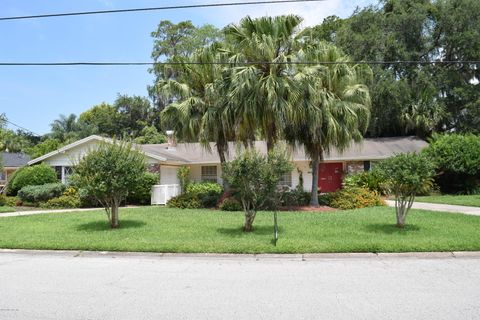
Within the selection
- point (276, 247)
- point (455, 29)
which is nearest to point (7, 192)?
point (276, 247)

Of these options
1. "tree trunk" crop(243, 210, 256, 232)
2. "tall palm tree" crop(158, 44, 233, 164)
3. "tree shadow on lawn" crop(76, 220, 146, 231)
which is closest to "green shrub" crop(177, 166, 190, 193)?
"tall palm tree" crop(158, 44, 233, 164)

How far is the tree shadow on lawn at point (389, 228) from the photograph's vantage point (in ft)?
39.1

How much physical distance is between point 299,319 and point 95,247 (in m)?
6.88

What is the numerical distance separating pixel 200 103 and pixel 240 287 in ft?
46.2

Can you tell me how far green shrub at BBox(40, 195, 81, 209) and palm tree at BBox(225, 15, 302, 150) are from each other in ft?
30.3

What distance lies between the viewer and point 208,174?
1114 inches

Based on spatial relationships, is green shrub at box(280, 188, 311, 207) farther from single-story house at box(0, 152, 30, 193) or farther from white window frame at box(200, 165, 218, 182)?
single-story house at box(0, 152, 30, 193)

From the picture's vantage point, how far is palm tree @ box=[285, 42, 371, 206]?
1764 centimetres

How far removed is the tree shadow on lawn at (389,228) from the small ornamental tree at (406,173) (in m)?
0.58

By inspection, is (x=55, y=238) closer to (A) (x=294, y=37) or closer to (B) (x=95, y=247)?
(B) (x=95, y=247)

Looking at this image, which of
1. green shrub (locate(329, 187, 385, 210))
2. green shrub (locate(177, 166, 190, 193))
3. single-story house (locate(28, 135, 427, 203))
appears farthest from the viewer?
single-story house (locate(28, 135, 427, 203))

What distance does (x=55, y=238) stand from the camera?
11781 millimetres

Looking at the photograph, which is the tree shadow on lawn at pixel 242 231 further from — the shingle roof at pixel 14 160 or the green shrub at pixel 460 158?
the shingle roof at pixel 14 160

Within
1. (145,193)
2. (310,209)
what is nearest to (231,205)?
(310,209)
